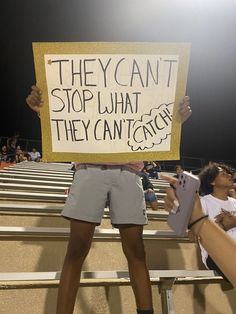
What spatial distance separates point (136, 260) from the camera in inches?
59.9

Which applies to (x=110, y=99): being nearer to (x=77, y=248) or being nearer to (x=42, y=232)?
(x=77, y=248)

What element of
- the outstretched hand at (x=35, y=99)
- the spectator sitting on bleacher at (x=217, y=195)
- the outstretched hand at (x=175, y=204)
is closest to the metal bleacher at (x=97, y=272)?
the spectator sitting on bleacher at (x=217, y=195)

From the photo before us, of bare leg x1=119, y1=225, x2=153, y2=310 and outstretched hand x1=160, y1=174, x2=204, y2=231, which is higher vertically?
outstretched hand x1=160, y1=174, x2=204, y2=231

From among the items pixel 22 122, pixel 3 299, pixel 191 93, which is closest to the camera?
pixel 3 299

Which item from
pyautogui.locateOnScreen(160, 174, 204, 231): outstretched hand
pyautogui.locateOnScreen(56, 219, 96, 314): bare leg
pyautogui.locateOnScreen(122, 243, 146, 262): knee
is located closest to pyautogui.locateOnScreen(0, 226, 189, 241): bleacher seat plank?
pyautogui.locateOnScreen(122, 243, 146, 262): knee

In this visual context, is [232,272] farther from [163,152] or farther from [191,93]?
[191,93]

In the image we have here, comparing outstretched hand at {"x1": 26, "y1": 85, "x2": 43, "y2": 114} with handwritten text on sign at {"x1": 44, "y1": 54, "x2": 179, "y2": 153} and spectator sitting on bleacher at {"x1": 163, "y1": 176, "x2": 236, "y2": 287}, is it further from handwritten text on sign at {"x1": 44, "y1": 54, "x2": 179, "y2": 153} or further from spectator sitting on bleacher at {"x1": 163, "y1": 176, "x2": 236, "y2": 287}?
spectator sitting on bleacher at {"x1": 163, "y1": 176, "x2": 236, "y2": 287}

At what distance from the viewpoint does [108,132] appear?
4.96 ft

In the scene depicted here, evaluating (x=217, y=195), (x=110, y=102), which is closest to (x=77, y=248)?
(x=110, y=102)

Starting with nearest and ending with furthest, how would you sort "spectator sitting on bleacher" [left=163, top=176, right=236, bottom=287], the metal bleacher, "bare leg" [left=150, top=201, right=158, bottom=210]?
1. "spectator sitting on bleacher" [left=163, top=176, right=236, bottom=287]
2. the metal bleacher
3. "bare leg" [left=150, top=201, right=158, bottom=210]

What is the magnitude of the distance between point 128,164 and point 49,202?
193 centimetres

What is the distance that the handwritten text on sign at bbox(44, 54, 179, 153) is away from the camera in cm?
150

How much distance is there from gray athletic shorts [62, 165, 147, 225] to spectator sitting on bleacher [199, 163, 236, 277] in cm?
100

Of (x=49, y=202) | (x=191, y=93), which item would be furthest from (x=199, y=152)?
(x=49, y=202)
